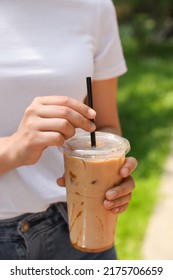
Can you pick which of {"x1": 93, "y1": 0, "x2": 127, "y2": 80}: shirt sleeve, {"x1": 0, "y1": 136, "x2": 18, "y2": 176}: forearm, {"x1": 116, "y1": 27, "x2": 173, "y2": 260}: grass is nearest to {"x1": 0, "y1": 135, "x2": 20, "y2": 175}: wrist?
{"x1": 0, "y1": 136, "x2": 18, "y2": 176}: forearm

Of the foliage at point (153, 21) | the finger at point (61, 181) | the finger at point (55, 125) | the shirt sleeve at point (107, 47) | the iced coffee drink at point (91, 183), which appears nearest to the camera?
the finger at point (55, 125)

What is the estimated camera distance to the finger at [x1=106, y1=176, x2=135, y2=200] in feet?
5.15

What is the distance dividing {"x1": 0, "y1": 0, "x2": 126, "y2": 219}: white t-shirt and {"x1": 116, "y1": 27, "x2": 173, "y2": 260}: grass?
84.1 inches

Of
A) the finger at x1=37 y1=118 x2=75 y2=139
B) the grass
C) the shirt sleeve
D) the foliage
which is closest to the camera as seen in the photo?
the finger at x1=37 y1=118 x2=75 y2=139

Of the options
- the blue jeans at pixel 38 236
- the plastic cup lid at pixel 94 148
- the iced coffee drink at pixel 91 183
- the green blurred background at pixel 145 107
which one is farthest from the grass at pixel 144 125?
the plastic cup lid at pixel 94 148

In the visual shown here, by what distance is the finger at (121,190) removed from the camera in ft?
5.15

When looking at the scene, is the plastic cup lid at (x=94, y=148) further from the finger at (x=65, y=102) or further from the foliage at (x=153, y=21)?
the foliage at (x=153, y=21)

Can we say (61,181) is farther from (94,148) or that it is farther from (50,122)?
(50,122)

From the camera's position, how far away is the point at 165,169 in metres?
5.20

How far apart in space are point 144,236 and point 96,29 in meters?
2.43

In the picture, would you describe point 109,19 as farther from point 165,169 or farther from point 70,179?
point 165,169

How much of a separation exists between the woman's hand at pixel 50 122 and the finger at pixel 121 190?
21 centimetres

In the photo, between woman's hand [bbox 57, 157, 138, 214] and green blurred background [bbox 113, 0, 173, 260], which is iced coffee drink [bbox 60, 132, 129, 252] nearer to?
woman's hand [bbox 57, 157, 138, 214]

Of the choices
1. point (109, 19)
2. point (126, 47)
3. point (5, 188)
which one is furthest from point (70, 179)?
point (126, 47)
